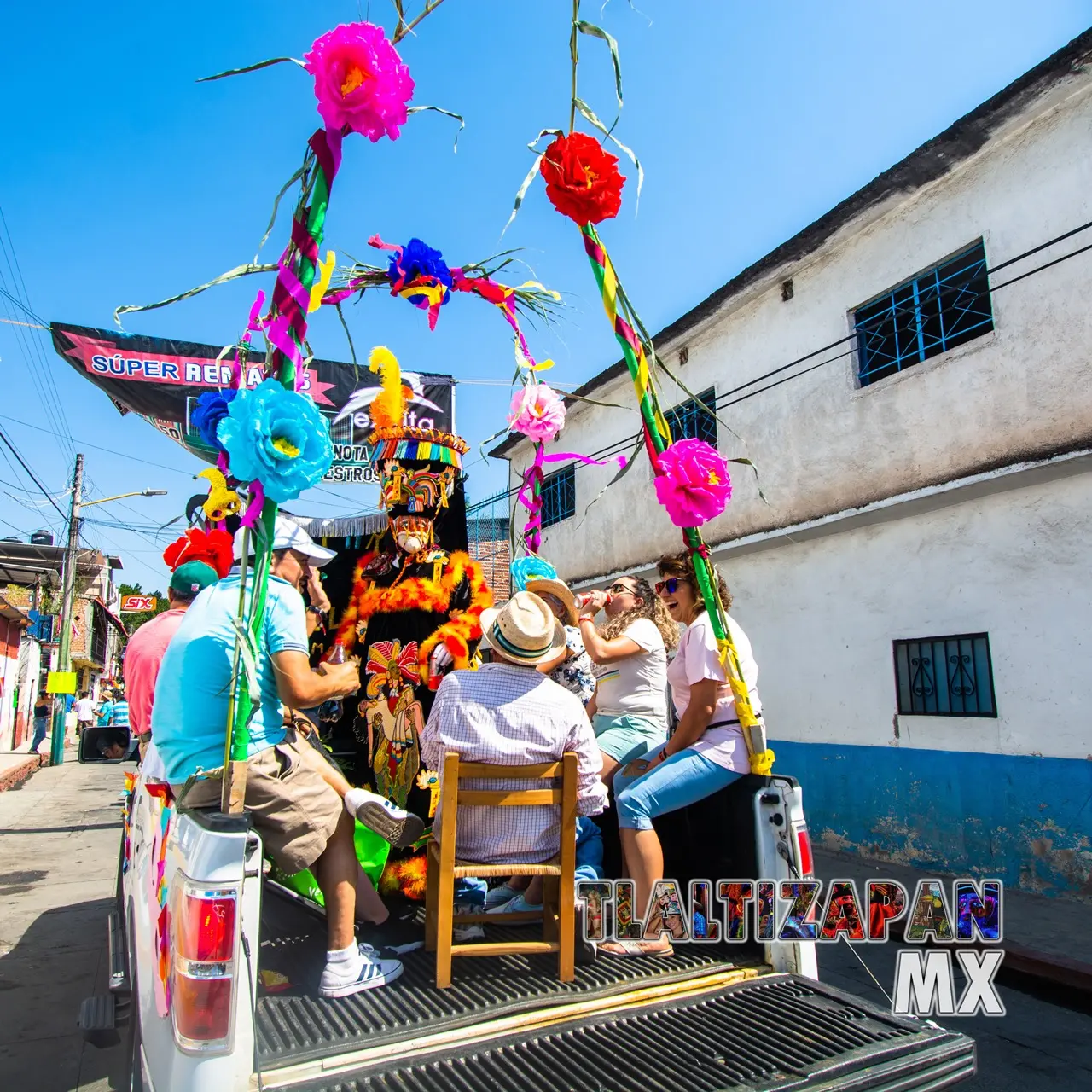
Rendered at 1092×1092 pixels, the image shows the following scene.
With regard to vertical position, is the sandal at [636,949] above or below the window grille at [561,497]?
below

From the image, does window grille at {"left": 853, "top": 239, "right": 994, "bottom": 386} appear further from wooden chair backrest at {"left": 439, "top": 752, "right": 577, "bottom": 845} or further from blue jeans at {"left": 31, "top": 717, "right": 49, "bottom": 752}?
blue jeans at {"left": 31, "top": 717, "right": 49, "bottom": 752}

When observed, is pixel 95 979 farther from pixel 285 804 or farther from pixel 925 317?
pixel 925 317

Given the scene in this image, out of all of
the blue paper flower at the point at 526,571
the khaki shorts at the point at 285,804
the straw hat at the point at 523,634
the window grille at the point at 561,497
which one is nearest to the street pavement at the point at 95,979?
the khaki shorts at the point at 285,804

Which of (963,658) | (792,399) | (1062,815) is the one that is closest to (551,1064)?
(1062,815)

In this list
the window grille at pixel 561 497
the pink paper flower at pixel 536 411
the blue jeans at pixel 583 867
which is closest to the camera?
the blue jeans at pixel 583 867

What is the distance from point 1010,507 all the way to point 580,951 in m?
5.50

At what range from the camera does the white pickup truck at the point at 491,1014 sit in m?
1.92

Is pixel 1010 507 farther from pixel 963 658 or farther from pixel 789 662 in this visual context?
pixel 789 662

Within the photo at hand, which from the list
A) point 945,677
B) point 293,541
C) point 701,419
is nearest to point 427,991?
point 293,541

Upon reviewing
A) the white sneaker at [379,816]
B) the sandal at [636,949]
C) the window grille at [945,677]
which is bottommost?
the sandal at [636,949]

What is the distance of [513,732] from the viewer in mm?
2803

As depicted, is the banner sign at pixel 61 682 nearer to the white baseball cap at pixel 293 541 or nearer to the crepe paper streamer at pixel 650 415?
the white baseball cap at pixel 293 541

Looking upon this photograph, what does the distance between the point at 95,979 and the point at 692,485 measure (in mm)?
4422

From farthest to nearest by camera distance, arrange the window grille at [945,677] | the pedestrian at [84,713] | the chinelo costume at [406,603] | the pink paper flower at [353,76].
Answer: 1. the pedestrian at [84,713]
2. the window grille at [945,677]
3. the chinelo costume at [406,603]
4. the pink paper flower at [353,76]
